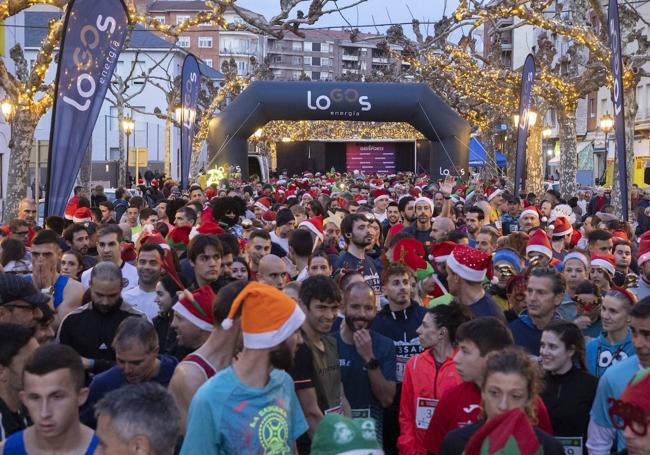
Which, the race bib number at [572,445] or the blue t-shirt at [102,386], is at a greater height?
the blue t-shirt at [102,386]

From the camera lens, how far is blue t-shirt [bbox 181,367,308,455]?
434 cm

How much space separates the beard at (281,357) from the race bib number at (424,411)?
177cm

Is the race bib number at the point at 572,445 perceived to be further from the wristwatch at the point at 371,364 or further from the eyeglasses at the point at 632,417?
→ the eyeglasses at the point at 632,417

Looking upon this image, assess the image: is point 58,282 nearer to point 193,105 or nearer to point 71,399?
point 71,399

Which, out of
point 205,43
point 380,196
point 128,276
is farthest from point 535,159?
point 205,43

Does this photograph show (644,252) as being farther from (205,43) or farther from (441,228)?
(205,43)

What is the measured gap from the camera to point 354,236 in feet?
35.0

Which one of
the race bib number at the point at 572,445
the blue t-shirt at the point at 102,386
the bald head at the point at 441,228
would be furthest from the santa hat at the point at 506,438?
the bald head at the point at 441,228

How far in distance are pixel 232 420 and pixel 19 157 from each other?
56.4 feet

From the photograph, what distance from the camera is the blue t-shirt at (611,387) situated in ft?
17.8

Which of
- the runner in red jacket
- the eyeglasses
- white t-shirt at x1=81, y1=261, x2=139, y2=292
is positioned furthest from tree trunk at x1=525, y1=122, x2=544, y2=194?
the eyeglasses

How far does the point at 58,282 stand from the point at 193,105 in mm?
15716

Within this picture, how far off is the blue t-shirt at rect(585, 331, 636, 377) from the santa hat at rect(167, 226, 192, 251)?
17.9ft

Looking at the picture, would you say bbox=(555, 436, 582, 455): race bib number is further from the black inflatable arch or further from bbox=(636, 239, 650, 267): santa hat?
the black inflatable arch
